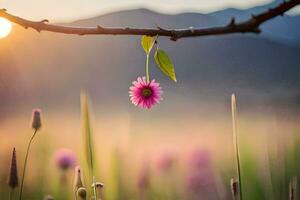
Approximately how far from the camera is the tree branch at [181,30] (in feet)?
0.89

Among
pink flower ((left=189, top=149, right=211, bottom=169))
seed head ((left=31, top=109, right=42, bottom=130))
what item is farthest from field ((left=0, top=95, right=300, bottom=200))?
seed head ((left=31, top=109, right=42, bottom=130))

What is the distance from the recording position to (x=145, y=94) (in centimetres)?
53

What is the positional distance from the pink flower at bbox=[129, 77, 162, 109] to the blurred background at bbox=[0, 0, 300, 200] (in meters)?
0.28

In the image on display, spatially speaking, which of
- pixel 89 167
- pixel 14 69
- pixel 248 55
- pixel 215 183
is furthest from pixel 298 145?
pixel 14 69

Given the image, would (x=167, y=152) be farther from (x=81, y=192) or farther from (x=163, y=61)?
(x=163, y=61)

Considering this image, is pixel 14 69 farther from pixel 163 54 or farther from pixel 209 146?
pixel 163 54

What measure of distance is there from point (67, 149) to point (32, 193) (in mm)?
87

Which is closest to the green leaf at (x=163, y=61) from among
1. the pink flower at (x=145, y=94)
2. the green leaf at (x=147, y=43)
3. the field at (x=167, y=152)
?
the green leaf at (x=147, y=43)

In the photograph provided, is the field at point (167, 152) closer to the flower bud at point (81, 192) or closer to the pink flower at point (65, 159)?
the pink flower at point (65, 159)

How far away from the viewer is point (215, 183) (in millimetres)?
795

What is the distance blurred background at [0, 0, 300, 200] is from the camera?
849 mm

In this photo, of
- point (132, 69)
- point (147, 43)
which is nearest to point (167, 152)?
point (132, 69)

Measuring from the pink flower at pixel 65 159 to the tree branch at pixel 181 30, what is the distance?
518 mm

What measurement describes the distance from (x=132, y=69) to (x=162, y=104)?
85mm
